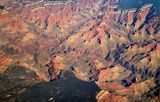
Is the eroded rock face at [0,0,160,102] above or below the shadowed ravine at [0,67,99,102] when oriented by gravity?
above

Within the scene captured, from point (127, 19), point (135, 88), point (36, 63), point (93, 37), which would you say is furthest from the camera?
point (127, 19)

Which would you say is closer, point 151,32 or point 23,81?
point 23,81

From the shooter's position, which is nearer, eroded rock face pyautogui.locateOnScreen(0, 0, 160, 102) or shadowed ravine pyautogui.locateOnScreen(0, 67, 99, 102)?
shadowed ravine pyautogui.locateOnScreen(0, 67, 99, 102)

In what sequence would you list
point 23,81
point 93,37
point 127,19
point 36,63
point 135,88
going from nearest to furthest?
point 135,88
point 23,81
point 36,63
point 93,37
point 127,19

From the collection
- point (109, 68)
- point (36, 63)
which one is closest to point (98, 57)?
point (109, 68)

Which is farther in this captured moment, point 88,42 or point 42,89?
point 88,42

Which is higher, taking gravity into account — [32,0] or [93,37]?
[32,0]

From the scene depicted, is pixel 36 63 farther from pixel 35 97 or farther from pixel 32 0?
pixel 32 0

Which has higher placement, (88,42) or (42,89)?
(88,42)
